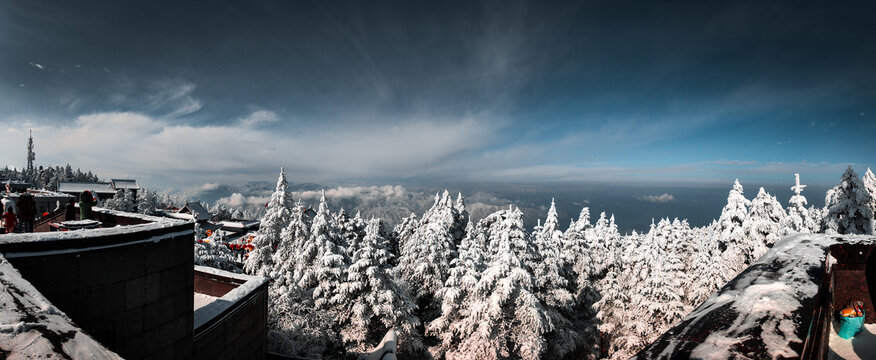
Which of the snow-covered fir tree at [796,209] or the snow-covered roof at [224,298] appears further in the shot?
the snow-covered fir tree at [796,209]

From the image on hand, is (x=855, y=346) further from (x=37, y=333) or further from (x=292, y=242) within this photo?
(x=292, y=242)

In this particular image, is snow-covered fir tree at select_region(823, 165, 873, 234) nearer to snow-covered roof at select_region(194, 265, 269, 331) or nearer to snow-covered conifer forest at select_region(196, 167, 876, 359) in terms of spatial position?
snow-covered conifer forest at select_region(196, 167, 876, 359)

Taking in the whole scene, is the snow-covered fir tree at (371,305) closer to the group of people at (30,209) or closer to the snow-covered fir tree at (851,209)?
the group of people at (30,209)

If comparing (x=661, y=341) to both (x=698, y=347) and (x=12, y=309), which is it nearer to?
(x=698, y=347)

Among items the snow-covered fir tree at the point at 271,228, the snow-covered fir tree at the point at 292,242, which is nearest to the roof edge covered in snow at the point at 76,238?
the snow-covered fir tree at the point at 292,242

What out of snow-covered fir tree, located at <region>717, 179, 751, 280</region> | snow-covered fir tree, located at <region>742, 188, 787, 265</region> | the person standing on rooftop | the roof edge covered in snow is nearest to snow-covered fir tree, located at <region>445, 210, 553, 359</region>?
snow-covered fir tree, located at <region>717, 179, 751, 280</region>

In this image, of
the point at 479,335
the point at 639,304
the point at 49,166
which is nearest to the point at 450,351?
the point at 479,335
